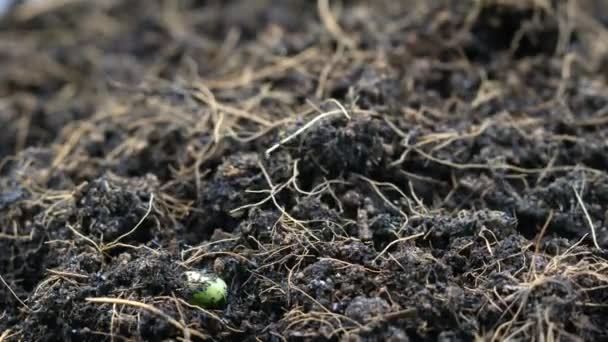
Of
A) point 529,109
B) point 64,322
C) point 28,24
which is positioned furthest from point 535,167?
point 28,24

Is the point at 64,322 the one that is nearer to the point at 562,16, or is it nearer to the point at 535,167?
the point at 535,167

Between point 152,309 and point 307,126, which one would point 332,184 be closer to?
point 307,126

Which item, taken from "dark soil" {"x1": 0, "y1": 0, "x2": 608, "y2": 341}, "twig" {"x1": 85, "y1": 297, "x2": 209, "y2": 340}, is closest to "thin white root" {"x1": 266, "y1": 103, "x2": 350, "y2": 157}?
"dark soil" {"x1": 0, "y1": 0, "x2": 608, "y2": 341}

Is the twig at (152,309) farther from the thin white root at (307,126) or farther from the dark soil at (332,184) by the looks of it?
the thin white root at (307,126)

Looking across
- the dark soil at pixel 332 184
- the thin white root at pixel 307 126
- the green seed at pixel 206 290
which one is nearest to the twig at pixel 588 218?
the dark soil at pixel 332 184

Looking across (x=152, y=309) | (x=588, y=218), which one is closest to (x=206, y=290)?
(x=152, y=309)

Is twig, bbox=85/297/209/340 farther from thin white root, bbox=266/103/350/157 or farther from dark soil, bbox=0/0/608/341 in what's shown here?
thin white root, bbox=266/103/350/157
